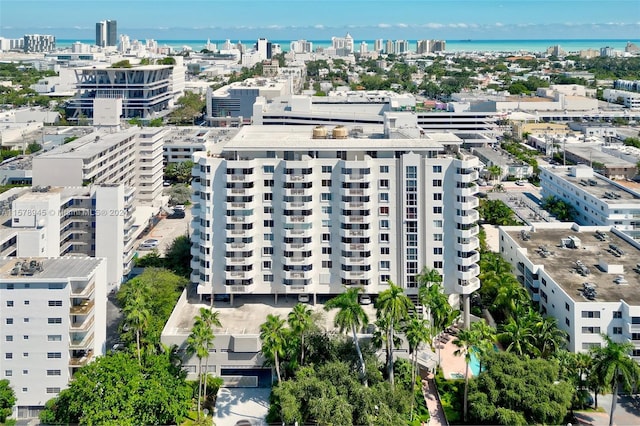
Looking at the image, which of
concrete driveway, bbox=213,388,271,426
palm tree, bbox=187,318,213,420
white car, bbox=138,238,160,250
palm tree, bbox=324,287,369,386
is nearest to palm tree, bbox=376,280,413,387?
palm tree, bbox=324,287,369,386

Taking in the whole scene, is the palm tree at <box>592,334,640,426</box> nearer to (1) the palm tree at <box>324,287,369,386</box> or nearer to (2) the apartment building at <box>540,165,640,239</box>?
(1) the palm tree at <box>324,287,369,386</box>

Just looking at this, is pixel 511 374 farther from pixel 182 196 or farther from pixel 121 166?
pixel 182 196

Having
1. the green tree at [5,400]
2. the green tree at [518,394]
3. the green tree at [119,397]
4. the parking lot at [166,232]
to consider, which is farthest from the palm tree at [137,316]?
the parking lot at [166,232]

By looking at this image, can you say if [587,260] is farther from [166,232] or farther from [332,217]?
[166,232]

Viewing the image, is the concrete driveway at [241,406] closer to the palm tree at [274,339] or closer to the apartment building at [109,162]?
the palm tree at [274,339]

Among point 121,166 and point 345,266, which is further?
point 121,166

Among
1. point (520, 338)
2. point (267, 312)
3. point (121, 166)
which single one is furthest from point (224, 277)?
point (121, 166)
